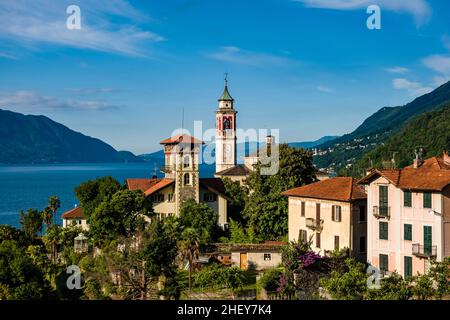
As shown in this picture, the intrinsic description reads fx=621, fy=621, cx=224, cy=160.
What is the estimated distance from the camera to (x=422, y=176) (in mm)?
36781

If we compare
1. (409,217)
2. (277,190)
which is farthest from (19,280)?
(277,190)

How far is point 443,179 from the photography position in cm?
3512

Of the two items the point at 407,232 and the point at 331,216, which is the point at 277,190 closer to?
the point at 331,216

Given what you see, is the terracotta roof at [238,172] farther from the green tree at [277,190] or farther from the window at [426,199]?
the window at [426,199]

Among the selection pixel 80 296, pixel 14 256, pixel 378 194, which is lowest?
pixel 80 296

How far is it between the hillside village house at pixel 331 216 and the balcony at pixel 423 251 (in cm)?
559

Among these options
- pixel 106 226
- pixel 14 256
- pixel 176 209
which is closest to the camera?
pixel 14 256

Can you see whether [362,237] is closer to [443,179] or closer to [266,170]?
[443,179]

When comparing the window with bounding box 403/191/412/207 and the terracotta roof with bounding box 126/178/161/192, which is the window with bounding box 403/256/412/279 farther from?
the terracotta roof with bounding box 126/178/161/192

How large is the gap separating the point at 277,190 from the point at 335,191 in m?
9.60

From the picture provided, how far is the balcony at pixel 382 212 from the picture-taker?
1485 inches

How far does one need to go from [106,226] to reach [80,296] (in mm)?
12246
